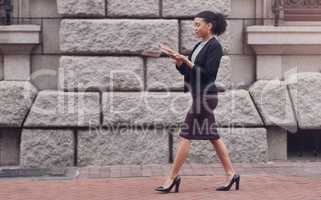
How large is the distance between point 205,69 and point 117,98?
2.12m

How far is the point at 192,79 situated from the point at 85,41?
2260 mm

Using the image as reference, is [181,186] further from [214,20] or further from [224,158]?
[214,20]

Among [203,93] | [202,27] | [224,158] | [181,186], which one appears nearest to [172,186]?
[181,186]

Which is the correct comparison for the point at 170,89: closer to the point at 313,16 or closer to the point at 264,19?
the point at 264,19

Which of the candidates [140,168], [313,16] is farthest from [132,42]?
[313,16]

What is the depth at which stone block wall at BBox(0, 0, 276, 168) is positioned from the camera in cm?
868

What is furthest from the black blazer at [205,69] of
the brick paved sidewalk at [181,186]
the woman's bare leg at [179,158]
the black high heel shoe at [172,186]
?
the brick paved sidewalk at [181,186]

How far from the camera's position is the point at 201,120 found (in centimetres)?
697

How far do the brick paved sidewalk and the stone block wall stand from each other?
31 cm

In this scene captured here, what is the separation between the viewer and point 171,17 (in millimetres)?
8805

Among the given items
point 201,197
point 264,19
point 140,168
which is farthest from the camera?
point 264,19

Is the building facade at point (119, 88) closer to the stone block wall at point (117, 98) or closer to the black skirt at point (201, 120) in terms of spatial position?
the stone block wall at point (117, 98)

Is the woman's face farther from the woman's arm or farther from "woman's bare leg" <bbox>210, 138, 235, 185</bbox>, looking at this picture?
"woman's bare leg" <bbox>210, 138, 235, 185</bbox>

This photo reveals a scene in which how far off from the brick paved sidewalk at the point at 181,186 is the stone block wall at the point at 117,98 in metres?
0.31
